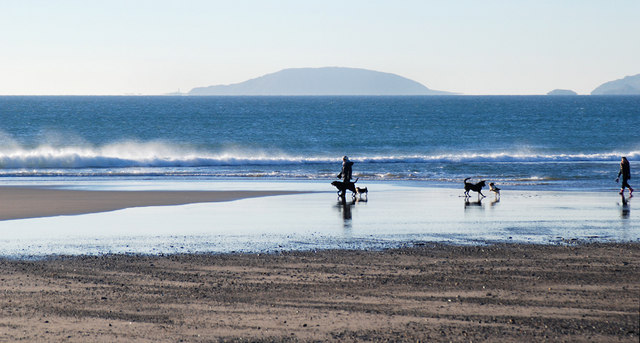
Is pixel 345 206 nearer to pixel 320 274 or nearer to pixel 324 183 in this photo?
pixel 324 183

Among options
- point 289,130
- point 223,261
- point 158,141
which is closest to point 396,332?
point 223,261

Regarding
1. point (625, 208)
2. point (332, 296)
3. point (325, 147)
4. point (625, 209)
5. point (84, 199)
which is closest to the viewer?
point (332, 296)

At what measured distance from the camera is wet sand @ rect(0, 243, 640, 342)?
27.0 ft

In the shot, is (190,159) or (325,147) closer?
(190,159)

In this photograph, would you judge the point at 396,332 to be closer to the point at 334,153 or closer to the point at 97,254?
the point at 97,254

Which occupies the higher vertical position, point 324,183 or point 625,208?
point 324,183

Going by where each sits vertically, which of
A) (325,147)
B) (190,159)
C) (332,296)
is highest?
(325,147)

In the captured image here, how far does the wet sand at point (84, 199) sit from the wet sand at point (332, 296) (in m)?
7.01

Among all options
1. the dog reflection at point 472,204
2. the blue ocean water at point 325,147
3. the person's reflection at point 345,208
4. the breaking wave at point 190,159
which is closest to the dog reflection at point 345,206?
the person's reflection at point 345,208

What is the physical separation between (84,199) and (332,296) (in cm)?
1343

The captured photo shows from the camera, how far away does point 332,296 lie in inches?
383

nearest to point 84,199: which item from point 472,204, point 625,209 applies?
Answer: point 472,204

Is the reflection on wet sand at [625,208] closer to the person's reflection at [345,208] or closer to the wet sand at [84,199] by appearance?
the person's reflection at [345,208]

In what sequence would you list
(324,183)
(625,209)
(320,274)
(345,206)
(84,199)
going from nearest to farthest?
(320,274) → (625,209) → (345,206) → (84,199) → (324,183)
